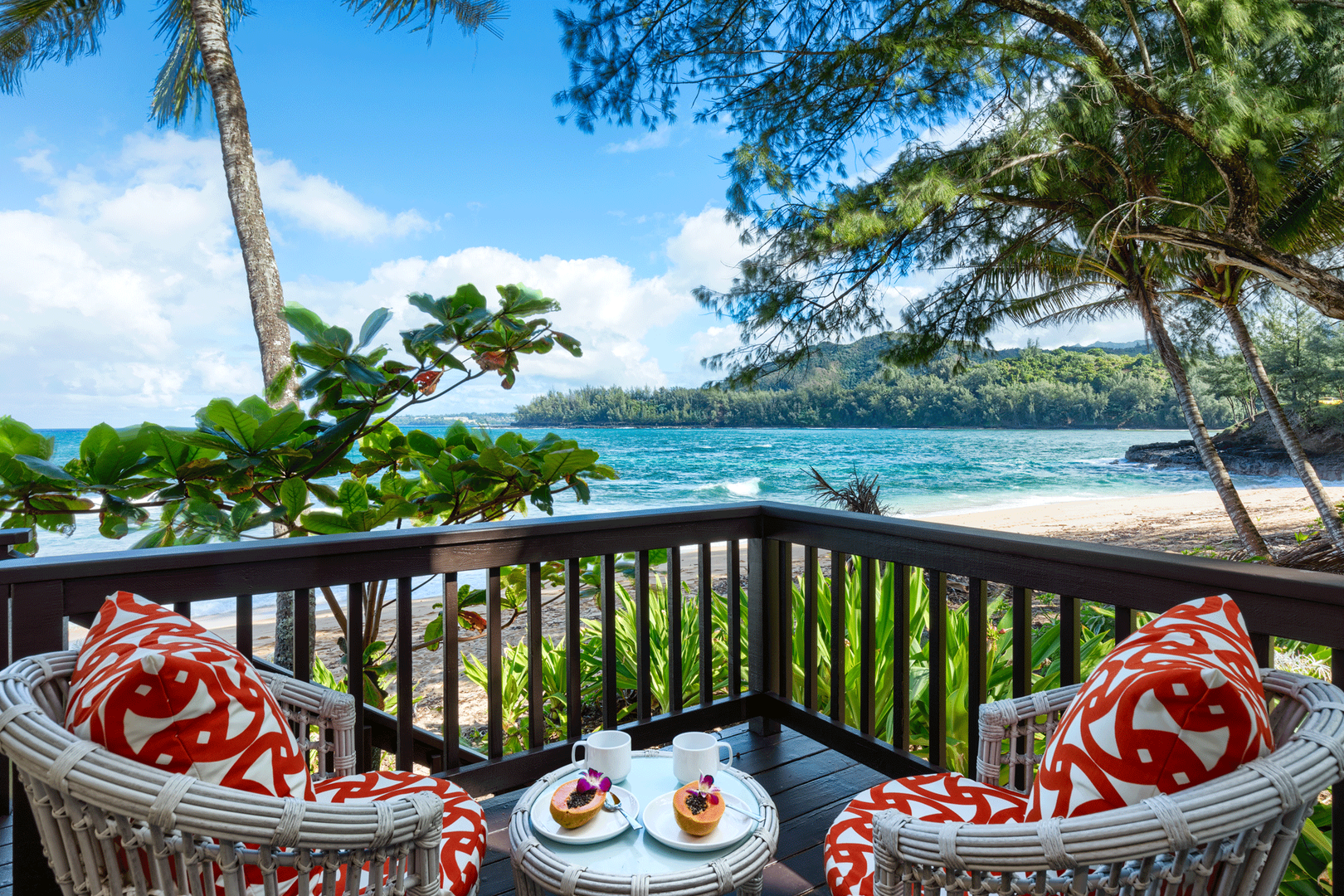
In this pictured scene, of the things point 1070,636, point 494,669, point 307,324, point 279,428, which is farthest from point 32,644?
point 1070,636

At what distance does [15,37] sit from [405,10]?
133 inches

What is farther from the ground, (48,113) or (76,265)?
(48,113)

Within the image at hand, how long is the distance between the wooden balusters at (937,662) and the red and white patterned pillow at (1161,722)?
90 centimetres

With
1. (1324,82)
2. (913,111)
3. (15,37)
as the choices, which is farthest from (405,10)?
(1324,82)

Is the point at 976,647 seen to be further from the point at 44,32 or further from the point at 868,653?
the point at 44,32

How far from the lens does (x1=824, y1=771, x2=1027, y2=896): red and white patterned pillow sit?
1140 mm

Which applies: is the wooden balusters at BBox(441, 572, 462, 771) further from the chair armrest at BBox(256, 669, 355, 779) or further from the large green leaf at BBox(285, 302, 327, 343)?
the large green leaf at BBox(285, 302, 327, 343)

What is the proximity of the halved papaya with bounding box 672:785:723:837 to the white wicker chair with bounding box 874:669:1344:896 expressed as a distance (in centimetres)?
36

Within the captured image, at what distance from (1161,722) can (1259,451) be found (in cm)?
2308

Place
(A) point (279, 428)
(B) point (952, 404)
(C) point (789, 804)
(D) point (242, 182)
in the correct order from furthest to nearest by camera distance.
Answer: (B) point (952, 404)
(D) point (242, 182)
(A) point (279, 428)
(C) point (789, 804)

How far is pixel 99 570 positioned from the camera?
4.77 feet

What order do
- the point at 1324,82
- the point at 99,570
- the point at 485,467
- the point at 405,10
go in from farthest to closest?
the point at 405,10, the point at 1324,82, the point at 485,467, the point at 99,570

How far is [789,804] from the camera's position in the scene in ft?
6.69

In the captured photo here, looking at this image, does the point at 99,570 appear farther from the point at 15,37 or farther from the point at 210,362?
the point at 210,362
